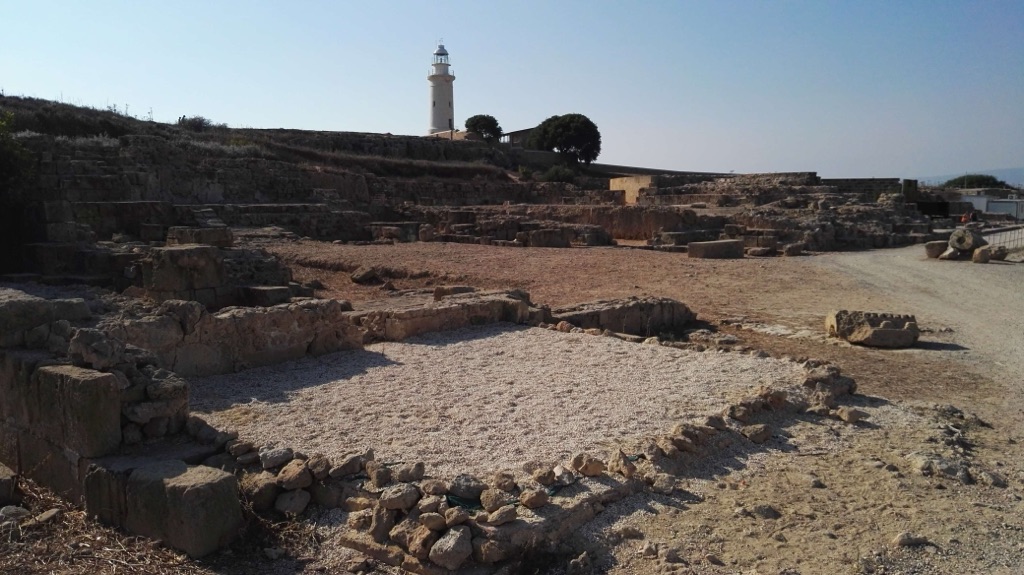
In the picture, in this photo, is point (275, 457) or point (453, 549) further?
point (275, 457)

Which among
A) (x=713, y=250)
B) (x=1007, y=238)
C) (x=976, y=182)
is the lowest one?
(x=713, y=250)

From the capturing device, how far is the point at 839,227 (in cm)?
2216

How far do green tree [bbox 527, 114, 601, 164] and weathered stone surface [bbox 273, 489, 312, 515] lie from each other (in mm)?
48334

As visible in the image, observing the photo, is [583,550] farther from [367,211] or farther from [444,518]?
[367,211]

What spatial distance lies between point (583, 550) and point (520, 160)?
148 feet

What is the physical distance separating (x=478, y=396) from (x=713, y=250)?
1387 cm

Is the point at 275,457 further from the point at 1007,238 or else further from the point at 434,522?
the point at 1007,238

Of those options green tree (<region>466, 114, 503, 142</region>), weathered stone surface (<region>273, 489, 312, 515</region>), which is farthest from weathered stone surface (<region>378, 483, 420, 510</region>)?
green tree (<region>466, 114, 503, 142</region>)

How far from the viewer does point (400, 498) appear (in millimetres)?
3832

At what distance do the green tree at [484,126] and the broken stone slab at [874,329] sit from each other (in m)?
49.3

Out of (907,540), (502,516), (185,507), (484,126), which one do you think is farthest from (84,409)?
(484,126)

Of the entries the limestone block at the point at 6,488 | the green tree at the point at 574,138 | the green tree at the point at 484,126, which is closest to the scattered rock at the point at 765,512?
the limestone block at the point at 6,488

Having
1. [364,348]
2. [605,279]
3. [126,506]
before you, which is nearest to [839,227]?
[605,279]

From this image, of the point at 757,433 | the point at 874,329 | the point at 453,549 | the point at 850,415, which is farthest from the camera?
the point at 874,329
